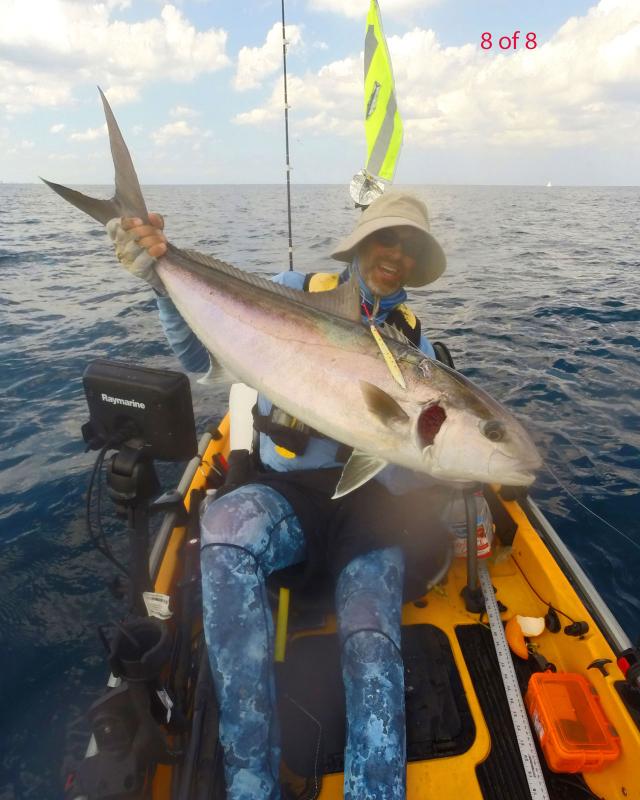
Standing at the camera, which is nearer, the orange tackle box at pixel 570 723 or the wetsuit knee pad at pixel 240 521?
the orange tackle box at pixel 570 723

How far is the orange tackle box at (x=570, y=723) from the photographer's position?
2.78 meters

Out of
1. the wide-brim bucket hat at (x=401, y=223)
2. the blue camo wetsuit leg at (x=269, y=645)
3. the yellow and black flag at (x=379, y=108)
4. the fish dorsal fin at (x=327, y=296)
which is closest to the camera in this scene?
the blue camo wetsuit leg at (x=269, y=645)

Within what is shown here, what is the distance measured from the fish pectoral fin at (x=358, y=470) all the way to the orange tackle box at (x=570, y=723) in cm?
189

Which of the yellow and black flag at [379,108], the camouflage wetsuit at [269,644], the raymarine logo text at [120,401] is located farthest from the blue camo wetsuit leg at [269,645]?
the yellow and black flag at [379,108]

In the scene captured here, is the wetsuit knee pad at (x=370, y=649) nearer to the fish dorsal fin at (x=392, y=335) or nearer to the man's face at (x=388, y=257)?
the fish dorsal fin at (x=392, y=335)

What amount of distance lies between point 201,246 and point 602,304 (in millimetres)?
18654

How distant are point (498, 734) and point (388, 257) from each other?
3314mm

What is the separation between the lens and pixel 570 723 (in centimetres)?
295

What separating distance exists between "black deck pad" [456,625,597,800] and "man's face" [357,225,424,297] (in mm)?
2726

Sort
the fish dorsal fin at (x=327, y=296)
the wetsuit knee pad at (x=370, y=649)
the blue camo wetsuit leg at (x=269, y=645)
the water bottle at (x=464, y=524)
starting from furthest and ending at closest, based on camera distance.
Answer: the water bottle at (x=464, y=524)
the fish dorsal fin at (x=327, y=296)
the wetsuit knee pad at (x=370, y=649)
the blue camo wetsuit leg at (x=269, y=645)

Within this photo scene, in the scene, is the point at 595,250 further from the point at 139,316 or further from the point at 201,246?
the point at 139,316

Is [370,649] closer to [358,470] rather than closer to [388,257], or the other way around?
[358,470]

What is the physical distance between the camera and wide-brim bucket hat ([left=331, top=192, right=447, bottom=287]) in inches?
136

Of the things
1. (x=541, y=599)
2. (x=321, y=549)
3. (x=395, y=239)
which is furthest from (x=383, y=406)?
(x=541, y=599)
